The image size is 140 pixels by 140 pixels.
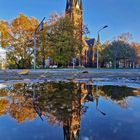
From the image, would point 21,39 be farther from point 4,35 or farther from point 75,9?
point 75,9

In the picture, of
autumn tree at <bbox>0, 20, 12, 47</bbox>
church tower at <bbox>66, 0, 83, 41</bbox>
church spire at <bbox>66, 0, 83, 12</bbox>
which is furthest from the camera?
church spire at <bbox>66, 0, 83, 12</bbox>

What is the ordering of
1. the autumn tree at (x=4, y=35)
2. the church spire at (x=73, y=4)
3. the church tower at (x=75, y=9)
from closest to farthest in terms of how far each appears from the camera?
the autumn tree at (x=4, y=35) → the church tower at (x=75, y=9) → the church spire at (x=73, y=4)

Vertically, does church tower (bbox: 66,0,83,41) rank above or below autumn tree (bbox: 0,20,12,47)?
above

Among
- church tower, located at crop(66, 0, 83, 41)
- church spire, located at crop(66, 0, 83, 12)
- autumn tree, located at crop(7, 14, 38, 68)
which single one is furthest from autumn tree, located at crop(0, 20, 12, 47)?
church spire, located at crop(66, 0, 83, 12)

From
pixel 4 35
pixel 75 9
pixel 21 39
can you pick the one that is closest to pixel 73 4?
pixel 75 9

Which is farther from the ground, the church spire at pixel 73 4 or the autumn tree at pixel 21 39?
the church spire at pixel 73 4

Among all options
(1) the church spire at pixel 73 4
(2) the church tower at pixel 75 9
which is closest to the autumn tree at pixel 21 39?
(2) the church tower at pixel 75 9

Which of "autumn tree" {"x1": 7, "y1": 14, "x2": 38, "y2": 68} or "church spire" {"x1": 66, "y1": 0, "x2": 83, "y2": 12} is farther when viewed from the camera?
"church spire" {"x1": 66, "y1": 0, "x2": 83, "y2": 12}

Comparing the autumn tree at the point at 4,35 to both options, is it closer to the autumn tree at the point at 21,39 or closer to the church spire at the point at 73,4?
the autumn tree at the point at 21,39

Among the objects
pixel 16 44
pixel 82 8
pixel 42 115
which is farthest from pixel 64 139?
pixel 82 8

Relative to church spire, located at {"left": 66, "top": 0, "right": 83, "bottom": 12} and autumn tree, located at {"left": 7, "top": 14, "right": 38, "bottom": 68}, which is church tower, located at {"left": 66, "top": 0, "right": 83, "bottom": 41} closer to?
church spire, located at {"left": 66, "top": 0, "right": 83, "bottom": 12}

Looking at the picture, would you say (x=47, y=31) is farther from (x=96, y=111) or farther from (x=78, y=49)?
(x=96, y=111)

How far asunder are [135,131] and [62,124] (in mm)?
1711

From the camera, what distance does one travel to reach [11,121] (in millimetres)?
6574
